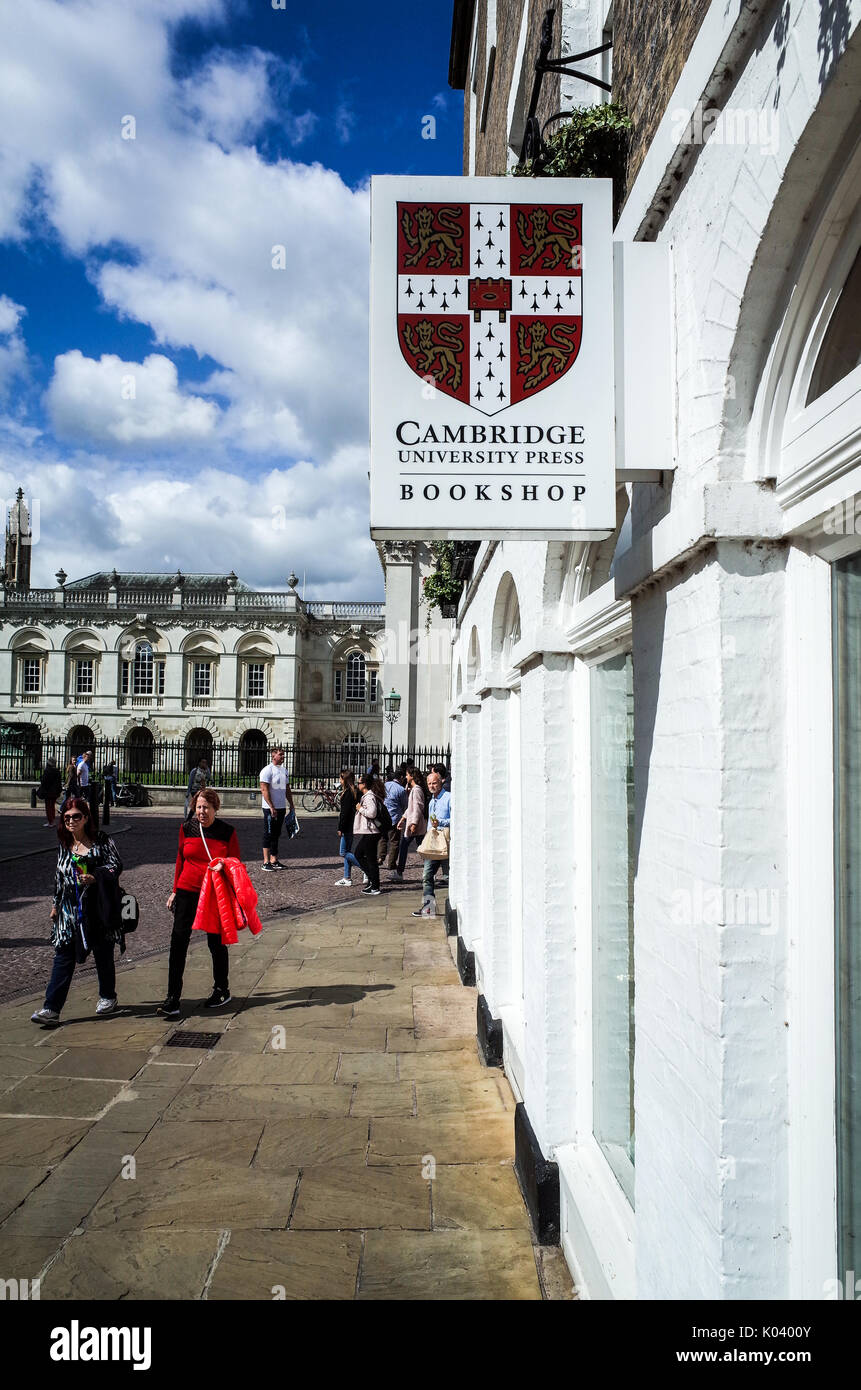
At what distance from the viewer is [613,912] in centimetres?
364

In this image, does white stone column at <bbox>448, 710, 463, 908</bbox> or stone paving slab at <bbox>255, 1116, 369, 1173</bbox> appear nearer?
stone paving slab at <bbox>255, 1116, 369, 1173</bbox>

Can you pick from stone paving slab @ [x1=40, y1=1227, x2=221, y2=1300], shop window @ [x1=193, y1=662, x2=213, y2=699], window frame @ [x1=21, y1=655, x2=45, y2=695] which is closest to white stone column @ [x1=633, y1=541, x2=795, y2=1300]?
stone paving slab @ [x1=40, y1=1227, x2=221, y2=1300]

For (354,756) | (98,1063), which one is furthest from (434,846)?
(354,756)

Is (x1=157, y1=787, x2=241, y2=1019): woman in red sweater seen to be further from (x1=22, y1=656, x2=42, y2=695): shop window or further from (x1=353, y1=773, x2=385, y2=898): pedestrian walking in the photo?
(x1=22, y1=656, x2=42, y2=695): shop window

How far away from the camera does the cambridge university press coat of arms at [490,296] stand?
244 cm

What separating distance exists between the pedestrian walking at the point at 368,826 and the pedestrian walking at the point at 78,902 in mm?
5144

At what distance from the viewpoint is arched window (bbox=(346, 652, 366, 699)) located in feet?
177

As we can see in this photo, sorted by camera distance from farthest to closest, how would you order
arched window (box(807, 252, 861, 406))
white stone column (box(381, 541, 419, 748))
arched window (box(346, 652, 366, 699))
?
arched window (box(346, 652, 366, 699))
white stone column (box(381, 541, 419, 748))
arched window (box(807, 252, 861, 406))

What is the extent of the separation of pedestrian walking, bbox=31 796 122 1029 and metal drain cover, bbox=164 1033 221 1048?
2.68ft

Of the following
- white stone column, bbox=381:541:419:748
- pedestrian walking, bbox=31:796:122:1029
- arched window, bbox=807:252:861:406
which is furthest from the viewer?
white stone column, bbox=381:541:419:748

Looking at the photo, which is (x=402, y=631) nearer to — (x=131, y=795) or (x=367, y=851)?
(x=131, y=795)

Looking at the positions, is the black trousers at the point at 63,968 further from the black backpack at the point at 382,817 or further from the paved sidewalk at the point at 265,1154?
the black backpack at the point at 382,817
